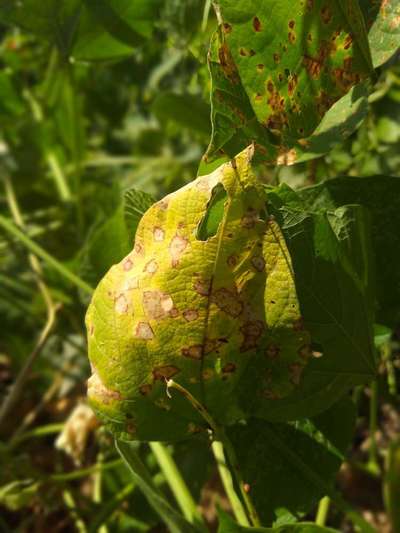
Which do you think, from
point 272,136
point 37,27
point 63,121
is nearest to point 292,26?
point 272,136

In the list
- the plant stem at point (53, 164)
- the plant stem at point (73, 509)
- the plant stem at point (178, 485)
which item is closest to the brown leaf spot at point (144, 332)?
A: the plant stem at point (178, 485)

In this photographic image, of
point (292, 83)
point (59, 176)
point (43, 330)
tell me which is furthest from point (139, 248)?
point (59, 176)

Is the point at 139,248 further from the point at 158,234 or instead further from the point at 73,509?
the point at 73,509

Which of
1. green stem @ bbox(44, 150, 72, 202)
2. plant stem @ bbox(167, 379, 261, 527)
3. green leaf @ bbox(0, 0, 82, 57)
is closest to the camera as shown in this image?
plant stem @ bbox(167, 379, 261, 527)

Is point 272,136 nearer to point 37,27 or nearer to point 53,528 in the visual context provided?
point 37,27

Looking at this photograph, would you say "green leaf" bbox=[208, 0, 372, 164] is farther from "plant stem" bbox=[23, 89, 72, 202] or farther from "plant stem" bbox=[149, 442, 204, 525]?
"plant stem" bbox=[23, 89, 72, 202]

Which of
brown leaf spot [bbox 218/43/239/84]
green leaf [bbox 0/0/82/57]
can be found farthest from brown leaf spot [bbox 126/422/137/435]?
green leaf [bbox 0/0/82/57]
